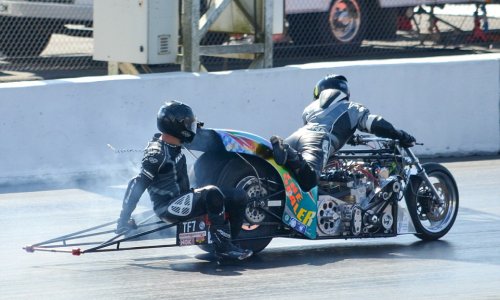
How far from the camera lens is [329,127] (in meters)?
9.06

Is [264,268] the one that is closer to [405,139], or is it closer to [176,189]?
[176,189]

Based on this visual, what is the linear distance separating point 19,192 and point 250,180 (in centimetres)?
360

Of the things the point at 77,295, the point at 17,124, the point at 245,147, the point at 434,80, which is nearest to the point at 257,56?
the point at 434,80

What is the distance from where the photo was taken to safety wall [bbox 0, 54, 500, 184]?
38.1 feet

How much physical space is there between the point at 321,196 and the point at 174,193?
1.31 meters

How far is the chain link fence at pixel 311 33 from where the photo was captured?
15.7 m

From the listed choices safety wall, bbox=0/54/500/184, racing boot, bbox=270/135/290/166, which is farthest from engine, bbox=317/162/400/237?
safety wall, bbox=0/54/500/184

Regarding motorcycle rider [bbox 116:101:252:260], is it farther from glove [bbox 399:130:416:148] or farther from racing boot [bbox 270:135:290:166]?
glove [bbox 399:130:416:148]

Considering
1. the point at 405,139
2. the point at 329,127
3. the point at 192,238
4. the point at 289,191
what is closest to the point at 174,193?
the point at 192,238

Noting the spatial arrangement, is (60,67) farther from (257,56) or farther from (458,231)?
(458,231)

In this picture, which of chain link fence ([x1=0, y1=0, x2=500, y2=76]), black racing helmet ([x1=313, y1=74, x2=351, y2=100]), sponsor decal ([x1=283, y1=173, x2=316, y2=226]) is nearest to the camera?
sponsor decal ([x1=283, y1=173, x2=316, y2=226])

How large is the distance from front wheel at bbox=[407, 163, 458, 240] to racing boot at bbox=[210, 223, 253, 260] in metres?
1.78

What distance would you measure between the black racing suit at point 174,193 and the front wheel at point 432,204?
5.97 feet

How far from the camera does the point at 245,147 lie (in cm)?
836
